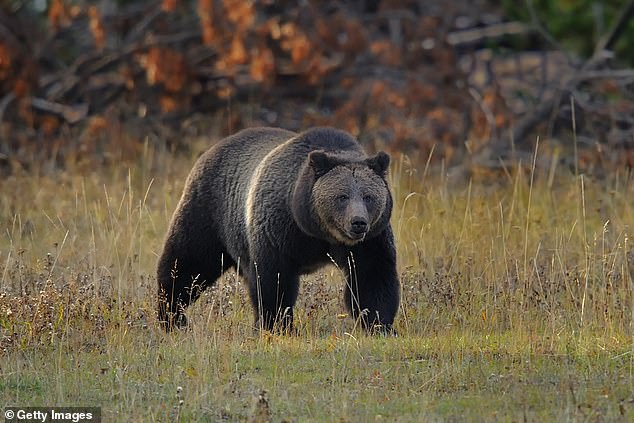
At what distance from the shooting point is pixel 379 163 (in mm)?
8227

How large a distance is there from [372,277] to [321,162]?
0.92m

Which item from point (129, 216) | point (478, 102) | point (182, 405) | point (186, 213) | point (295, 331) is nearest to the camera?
point (182, 405)

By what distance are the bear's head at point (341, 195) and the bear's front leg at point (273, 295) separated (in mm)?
391

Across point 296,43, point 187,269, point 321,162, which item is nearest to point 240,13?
point 296,43

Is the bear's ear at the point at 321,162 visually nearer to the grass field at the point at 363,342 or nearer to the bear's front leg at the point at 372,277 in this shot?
the bear's front leg at the point at 372,277

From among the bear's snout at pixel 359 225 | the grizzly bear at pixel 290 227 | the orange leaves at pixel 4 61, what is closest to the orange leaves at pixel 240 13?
the orange leaves at pixel 4 61

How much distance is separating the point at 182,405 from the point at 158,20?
11591 mm

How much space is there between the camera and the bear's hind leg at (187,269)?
9.27 metres

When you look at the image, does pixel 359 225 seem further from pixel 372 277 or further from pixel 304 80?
pixel 304 80

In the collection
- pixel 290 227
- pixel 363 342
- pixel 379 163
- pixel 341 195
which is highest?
pixel 379 163

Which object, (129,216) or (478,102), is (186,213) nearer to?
(129,216)

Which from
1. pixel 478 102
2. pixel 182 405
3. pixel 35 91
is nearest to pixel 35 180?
pixel 35 91

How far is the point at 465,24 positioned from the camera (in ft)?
60.2

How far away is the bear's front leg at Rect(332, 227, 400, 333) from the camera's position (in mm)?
8250
